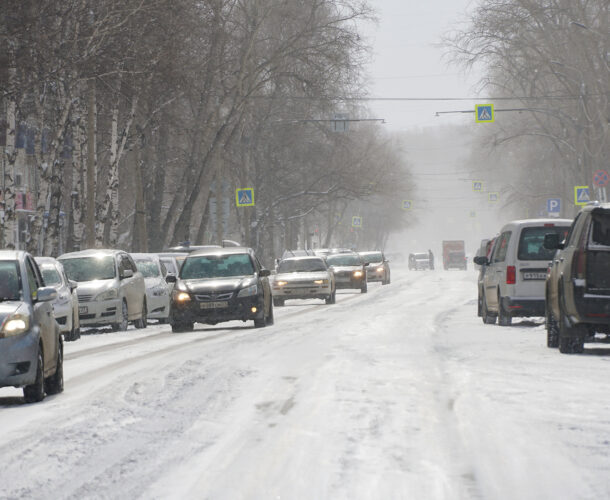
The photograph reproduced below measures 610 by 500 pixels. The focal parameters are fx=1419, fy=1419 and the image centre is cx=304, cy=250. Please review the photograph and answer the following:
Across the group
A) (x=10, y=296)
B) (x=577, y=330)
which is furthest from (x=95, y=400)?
(x=577, y=330)

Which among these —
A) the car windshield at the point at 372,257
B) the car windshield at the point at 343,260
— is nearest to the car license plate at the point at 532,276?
the car windshield at the point at 343,260

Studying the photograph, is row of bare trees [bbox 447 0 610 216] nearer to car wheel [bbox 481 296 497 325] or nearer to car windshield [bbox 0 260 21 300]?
car wheel [bbox 481 296 497 325]

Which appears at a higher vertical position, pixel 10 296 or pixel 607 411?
pixel 10 296

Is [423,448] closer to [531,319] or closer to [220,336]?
[220,336]

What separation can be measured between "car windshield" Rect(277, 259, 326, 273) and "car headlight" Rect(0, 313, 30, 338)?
28142 mm

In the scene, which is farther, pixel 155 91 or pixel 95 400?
pixel 155 91

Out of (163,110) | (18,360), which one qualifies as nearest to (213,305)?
(18,360)

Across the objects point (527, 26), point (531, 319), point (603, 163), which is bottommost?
point (531, 319)

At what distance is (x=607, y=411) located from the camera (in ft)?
36.0

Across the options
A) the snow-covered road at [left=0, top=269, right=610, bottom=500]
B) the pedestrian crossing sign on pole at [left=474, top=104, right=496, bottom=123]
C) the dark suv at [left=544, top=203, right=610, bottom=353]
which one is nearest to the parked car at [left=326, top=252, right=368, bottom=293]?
the pedestrian crossing sign on pole at [left=474, top=104, right=496, bottom=123]

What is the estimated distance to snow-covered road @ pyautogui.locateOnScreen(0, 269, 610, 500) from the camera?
7.70m

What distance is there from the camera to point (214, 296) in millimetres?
26156

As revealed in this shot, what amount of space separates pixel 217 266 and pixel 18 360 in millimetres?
15045

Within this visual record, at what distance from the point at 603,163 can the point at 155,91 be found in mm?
29516
